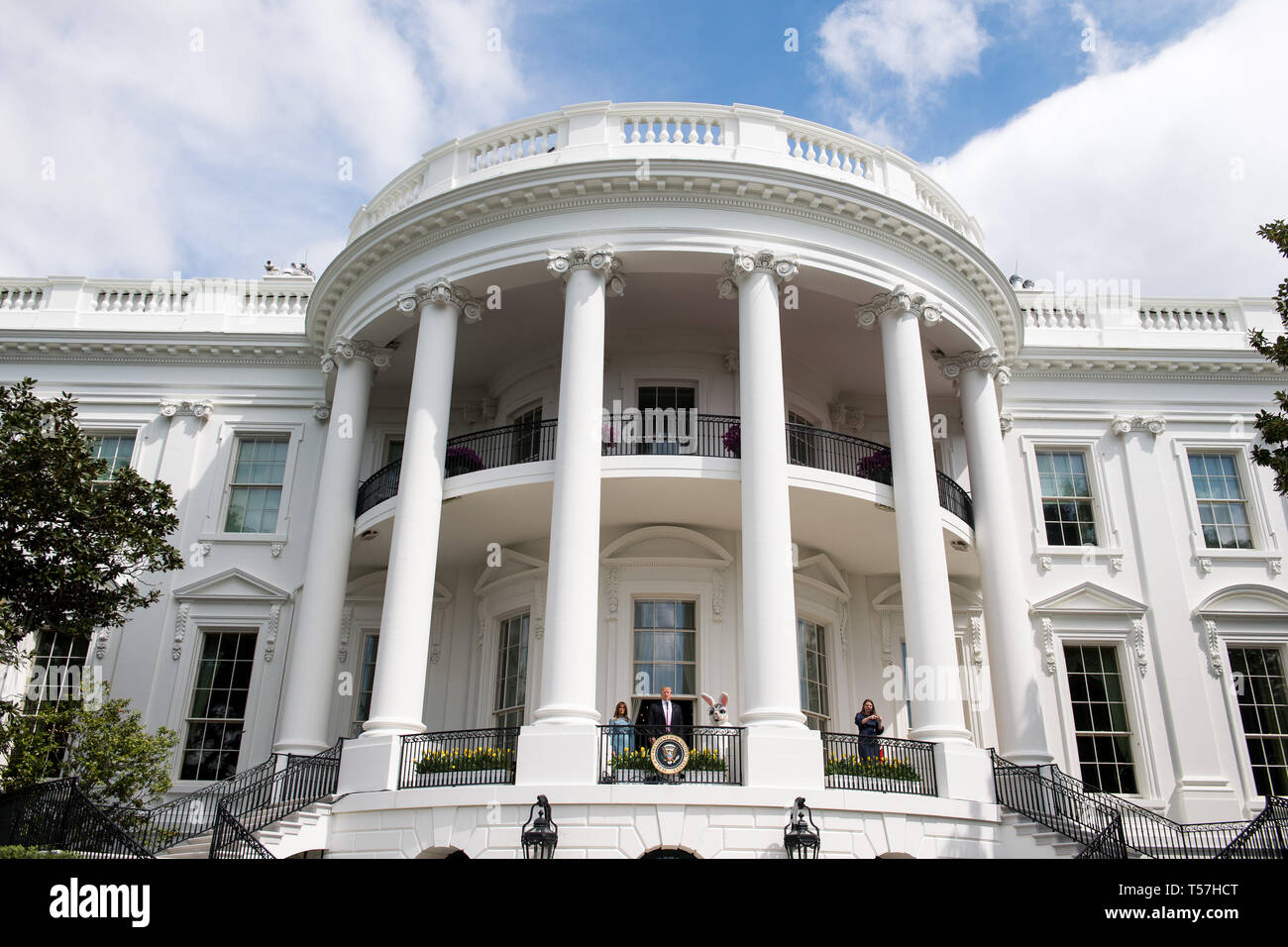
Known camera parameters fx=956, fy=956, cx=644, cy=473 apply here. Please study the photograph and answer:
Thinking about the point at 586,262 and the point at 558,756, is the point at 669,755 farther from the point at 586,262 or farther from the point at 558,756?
the point at 586,262

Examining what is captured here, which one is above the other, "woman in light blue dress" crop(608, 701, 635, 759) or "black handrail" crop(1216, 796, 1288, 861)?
"woman in light blue dress" crop(608, 701, 635, 759)

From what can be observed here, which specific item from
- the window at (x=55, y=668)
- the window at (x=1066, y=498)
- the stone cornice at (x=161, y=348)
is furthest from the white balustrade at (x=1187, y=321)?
the window at (x=55, y=668)

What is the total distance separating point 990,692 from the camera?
61.5 feet

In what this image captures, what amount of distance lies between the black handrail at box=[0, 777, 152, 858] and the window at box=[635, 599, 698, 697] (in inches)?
310

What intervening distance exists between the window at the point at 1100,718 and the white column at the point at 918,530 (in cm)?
467

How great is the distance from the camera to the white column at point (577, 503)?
13.0 metres

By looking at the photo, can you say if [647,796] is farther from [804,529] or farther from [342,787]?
[804,529]

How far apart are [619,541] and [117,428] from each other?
12056 mm

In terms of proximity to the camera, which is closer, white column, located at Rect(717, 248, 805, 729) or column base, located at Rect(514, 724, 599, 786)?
column base, located at Rect(514, 724, 599, 786)

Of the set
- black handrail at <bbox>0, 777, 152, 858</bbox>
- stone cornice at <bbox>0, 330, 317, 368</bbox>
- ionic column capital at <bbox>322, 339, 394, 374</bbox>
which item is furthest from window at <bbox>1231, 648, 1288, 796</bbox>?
stone cornice at <bbox>0, 330, 317, 368</bbox>

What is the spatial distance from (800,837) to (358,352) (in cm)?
1174

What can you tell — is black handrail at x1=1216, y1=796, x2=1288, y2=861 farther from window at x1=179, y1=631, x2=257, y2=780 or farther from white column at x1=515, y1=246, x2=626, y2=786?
window at x1=179, y1=631, x2=257, y2=780

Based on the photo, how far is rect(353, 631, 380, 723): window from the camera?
1869 centimetres
